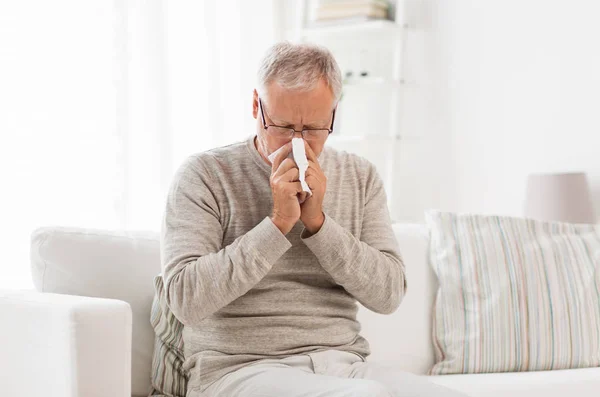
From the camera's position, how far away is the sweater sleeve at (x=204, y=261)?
1559 mm

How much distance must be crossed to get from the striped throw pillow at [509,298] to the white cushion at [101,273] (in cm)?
75

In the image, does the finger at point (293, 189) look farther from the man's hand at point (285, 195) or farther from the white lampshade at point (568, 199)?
the white lampshade at point (568, 199)

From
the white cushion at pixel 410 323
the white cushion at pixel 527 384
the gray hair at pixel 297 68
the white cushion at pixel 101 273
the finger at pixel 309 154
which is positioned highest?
the gray hair at pixel 297 68

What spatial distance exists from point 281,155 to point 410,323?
2.46 feet

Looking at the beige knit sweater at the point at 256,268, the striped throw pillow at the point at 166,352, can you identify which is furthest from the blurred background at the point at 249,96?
the beige knit sweater at the point at 256,268

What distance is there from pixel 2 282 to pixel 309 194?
1646 mm

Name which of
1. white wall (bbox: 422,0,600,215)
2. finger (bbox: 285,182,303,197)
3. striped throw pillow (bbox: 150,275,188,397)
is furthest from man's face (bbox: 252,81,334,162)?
white wall (bbox: 422,0,600,215)

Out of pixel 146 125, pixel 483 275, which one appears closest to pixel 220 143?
pixel 146 125

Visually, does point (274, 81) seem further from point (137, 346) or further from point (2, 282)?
point (2, 282)

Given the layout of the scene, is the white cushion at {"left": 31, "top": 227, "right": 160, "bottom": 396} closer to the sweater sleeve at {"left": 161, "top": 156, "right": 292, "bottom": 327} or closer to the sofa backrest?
the sofa backrest

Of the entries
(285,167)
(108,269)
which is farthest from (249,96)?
(285,167)

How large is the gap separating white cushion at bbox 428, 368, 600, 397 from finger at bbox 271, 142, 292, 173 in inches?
27.6

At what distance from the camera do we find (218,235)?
5.54ft

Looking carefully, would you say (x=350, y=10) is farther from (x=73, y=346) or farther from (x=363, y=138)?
(x=73, y=346)
